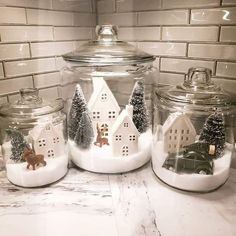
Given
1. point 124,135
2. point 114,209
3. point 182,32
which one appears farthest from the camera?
point 182,32

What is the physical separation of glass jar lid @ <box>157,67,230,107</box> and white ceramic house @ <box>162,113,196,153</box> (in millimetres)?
46

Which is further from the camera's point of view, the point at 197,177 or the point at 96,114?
the point at 96,114

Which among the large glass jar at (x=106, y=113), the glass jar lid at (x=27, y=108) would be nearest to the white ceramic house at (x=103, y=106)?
the large glass jar at (x=106, y=113)

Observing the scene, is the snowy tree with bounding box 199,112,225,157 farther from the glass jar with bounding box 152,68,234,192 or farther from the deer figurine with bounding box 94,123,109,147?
the deer figurine with bounding box 94,123,109,147

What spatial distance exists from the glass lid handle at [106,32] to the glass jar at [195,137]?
0.22 m

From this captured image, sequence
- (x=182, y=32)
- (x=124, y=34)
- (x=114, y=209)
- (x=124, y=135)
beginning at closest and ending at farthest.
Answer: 1. (x=114, y=209)
2. (x=124, y=135)
3. (x=182, y=32)
4. (x=124, y=34)

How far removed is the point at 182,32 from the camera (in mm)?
840

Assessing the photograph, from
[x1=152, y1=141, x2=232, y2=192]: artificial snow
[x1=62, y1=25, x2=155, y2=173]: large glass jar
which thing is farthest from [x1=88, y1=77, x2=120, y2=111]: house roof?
[x1=152, y1=141, x2=232, y2=192]: artificial snow

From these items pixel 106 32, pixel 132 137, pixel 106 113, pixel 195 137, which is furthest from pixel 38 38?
pixel 195 137

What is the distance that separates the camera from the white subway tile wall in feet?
2.58

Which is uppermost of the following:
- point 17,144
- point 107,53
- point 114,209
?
point 107,53

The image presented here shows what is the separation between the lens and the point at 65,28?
95 centimetres

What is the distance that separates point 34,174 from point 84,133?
0.54 ft

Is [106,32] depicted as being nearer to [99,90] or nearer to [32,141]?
[99,90]
